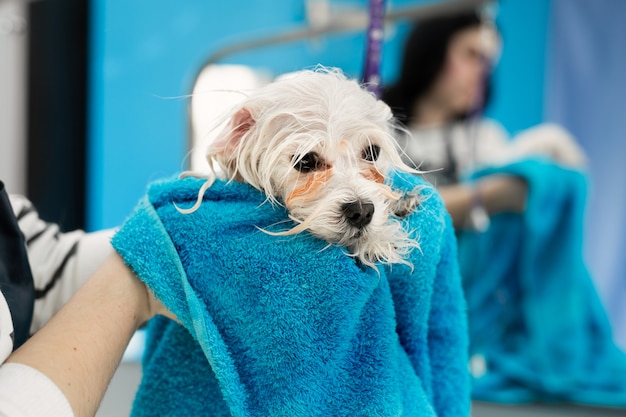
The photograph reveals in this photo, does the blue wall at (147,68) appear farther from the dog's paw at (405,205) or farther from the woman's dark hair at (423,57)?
the dog's paw at (405,205)

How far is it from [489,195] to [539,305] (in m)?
0.21

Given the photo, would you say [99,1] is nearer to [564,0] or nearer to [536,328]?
[564,0]

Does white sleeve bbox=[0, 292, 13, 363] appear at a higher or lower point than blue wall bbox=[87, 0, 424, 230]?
lower

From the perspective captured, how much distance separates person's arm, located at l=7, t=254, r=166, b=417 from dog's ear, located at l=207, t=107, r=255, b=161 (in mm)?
103

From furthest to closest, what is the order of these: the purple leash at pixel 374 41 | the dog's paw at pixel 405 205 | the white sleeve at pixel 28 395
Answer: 1. the purple leash at pixel 374 41
2. the dog's paw at pixel 405 205
3. the white sleeve at pixel 28 395

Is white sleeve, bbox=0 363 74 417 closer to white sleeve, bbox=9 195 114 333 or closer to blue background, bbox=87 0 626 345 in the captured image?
white sleeve, bbox=9 195 114 333

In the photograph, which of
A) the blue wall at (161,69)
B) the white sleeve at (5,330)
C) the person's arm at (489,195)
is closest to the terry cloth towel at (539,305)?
the person's arm at (489,195)

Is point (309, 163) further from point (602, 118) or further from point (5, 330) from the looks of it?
point (602, 118)

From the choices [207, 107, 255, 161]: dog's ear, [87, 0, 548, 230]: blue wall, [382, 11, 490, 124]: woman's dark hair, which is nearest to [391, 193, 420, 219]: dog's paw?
[207, 107, 255, 161]: dog's ear

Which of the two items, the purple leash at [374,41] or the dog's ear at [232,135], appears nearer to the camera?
the dog's ear at [232,135]

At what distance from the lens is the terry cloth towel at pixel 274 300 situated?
16.3 inches

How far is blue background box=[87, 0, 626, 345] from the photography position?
1.82 metres

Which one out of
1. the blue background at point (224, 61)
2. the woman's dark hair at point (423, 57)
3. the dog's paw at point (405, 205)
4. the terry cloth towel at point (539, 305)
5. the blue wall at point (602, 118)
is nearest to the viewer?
the dog's paw at point (405, 205)

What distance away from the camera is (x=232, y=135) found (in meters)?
0.47
